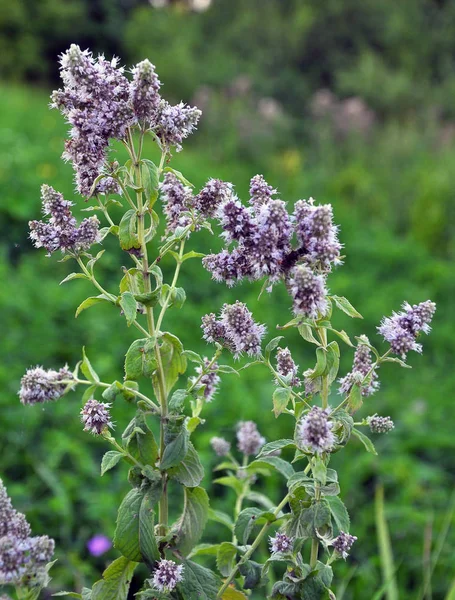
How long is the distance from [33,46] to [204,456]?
12893mm

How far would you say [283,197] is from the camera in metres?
7.68

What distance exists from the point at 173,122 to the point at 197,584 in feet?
2.69

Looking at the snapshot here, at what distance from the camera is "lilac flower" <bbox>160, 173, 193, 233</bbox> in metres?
1.36

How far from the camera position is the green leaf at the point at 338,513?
1.25 meters

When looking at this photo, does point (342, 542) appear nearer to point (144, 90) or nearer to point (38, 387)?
point (38, 387)

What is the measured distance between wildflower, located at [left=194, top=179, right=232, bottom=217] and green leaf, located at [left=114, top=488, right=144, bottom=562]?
0.53 metres

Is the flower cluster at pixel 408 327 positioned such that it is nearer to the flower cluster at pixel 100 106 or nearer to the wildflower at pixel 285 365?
the wildflower at pixel 285 365

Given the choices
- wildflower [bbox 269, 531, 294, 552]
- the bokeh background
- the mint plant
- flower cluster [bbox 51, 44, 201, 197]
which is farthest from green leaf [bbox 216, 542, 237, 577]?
the bokeh background

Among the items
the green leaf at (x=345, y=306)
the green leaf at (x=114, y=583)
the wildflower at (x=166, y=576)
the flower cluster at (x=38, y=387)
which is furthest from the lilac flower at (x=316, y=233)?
the green leaf at (x=114, y=583)

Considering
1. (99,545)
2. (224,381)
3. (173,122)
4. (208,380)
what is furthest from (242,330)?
(224,381)

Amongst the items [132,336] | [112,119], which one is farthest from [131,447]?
[132,336]

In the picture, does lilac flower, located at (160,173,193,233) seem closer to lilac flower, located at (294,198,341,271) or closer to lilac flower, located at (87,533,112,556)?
lilac flower, located at (294,198,341,271)

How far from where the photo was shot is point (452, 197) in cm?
769

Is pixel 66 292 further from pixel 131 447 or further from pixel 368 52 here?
pixel 368 52
